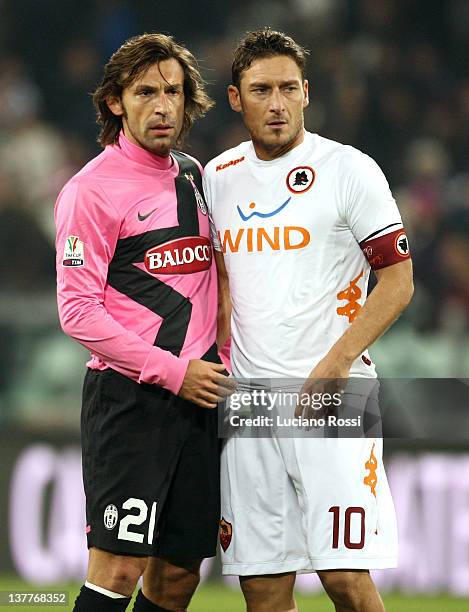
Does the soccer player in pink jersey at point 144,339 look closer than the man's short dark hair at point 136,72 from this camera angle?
Yes

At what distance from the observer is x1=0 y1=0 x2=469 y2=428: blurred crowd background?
7371 millimetres

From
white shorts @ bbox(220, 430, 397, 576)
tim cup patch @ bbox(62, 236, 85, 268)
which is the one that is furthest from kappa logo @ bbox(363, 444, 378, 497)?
tim cup patch @ bbox(62, 236, 85, 268)

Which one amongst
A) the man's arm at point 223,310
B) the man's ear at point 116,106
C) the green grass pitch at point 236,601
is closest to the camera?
the man's ear at point 116,106

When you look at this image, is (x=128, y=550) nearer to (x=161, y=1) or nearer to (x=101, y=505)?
(x=101, y=505)

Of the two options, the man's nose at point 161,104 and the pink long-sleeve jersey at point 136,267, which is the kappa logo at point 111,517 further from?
the man's nose at point 161,104

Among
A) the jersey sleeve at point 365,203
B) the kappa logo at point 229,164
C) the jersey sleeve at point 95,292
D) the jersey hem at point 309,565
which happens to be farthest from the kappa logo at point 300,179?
the jersey hem at point 309,565

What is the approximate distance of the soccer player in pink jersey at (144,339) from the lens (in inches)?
144

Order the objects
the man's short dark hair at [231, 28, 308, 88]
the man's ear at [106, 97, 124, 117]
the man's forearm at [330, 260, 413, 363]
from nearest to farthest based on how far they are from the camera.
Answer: the man's forearm at [330, 260, 413, 363] → the man's short dark hair at [231, 28, 308, 88] → the man's ear at [106, 97, 124, 117]

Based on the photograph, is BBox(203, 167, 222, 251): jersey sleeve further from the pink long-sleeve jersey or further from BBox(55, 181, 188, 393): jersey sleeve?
BBox(55, 181, 188, 393): jersey sleeve

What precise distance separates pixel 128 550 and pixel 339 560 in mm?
676

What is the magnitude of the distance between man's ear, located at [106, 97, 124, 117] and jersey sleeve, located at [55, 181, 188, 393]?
34 cm

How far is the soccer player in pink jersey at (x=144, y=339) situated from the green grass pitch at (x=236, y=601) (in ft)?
6.19

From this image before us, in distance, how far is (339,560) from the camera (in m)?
3.59

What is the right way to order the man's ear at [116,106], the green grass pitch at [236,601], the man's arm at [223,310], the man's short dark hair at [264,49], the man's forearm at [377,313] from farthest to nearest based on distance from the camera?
the green grass pitch at [236,601] → the man's arm at [223,310] → the man's ear at [116,106] → the man's short dark hair at [264,49] → the man's forearm at [377,313]
